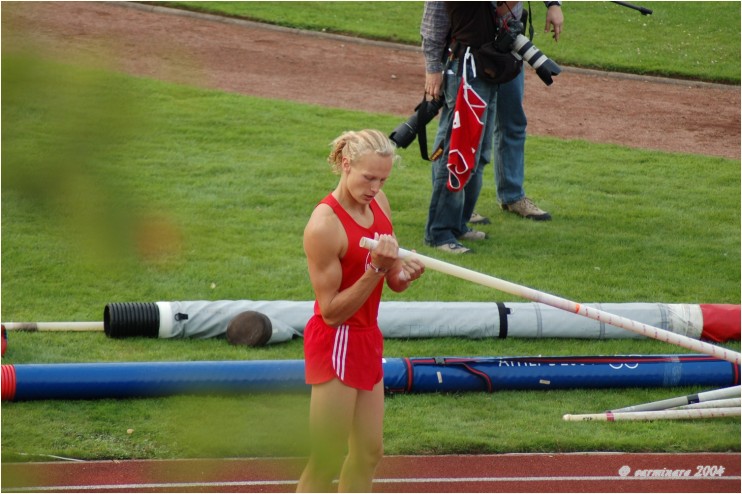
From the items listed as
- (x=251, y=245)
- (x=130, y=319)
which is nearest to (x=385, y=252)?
(x=130, y=319)

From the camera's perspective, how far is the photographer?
23.3 ft

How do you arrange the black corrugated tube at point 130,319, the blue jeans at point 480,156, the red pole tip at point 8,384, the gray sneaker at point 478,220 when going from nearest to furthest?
the red pole tip at point 8,384, the black corrugated tube at point 130,319, the blue jeans at point 480,156, the gray sneaker at point 478,220

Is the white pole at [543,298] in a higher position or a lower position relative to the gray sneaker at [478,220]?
higher

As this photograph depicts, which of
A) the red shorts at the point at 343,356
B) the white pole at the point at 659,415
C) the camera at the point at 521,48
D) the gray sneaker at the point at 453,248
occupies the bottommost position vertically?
the white pole at the point at 659,415

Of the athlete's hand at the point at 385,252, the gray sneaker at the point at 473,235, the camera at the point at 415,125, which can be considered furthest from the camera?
the gray sneaker at the point at 473,235

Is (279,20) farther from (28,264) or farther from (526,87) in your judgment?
(28,264)

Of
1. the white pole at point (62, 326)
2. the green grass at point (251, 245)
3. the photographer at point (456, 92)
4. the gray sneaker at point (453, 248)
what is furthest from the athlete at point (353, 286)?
the gray sneaker at point (453, 248)

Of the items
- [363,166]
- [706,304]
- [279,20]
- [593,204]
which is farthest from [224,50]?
[363,166]

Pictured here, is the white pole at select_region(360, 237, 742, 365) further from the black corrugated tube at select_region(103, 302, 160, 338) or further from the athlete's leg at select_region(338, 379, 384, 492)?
the black corrugated tube at select_region(103, 302, 160, 338)

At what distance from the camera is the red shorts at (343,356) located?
3.76m

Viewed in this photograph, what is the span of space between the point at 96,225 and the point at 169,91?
367 millimetres

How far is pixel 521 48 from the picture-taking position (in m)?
7.10

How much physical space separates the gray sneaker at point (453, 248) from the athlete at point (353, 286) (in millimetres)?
3669

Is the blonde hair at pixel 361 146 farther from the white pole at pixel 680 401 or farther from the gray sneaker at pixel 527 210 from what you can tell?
the gray sneaker at pixel 527 210
